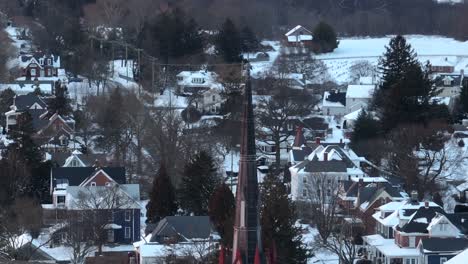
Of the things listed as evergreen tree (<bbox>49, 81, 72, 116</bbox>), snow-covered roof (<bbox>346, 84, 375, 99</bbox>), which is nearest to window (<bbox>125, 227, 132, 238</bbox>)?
evergreen tree (<bbox>49, 81, 72, 116</bbox>)

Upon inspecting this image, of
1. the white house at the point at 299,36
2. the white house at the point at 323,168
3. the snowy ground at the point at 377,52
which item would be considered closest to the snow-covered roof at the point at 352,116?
the white house at the point at 323,168

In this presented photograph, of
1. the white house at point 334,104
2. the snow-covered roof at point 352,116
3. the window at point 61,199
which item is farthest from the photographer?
the white house at point 334,104

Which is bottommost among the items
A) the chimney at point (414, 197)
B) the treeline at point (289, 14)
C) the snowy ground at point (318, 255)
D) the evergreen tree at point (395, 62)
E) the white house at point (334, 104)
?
the snowy ground at point (318, 255)

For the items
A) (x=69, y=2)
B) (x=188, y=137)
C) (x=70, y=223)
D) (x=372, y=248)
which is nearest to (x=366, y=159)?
(x=188, y=137)

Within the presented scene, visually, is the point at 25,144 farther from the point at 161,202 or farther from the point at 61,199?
the point at 161,202

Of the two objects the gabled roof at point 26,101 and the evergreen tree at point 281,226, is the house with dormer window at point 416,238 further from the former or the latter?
the gabled roof at point 26,101

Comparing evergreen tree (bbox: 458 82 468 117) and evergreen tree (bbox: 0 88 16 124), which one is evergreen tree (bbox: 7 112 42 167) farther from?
evergreen tree (bbox: 458 82 468 117)

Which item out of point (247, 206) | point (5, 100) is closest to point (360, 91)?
point (5, 100)

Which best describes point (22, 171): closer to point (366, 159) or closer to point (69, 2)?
point (366, 159)
